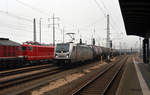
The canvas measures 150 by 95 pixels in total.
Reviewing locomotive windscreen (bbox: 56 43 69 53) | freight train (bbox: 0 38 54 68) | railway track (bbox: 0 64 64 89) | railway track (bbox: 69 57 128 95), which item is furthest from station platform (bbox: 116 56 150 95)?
freight train (bbox: 0 38 54 68)

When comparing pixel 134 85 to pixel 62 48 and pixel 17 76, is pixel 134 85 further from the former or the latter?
pixel 62 48

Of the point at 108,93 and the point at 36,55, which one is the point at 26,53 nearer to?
the point at 36,55

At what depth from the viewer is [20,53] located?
20172 mm

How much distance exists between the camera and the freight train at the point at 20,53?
17344 mm

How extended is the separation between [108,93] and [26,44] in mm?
15425

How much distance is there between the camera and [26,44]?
2159 centimetres

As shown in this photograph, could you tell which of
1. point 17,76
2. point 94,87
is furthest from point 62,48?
point 94,87

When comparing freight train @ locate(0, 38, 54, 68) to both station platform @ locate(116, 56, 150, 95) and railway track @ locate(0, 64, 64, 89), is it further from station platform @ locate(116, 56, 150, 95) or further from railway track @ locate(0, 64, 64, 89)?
station platform @ locate(116, 56, 150, 95)

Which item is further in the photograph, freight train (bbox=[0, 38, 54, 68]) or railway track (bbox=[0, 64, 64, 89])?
freight train (bbox=[0, 38, 54, 68])

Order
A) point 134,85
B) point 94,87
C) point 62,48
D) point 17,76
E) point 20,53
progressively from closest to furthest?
point 94,87 < point 134,85 < point 17,76 < point 62,48 < point 20,53

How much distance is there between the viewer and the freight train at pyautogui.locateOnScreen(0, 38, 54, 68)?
1734cm

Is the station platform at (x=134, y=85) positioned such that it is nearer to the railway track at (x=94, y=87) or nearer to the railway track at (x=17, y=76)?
the railway track at (x=94, y=87)

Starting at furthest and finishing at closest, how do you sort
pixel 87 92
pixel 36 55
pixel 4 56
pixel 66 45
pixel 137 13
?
pixel 36 55
pixel 66 45
pixel 4 56
pixel 137 13
pixel 87 92

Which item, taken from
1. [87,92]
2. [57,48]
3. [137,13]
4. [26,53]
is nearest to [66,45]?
[57,48]
